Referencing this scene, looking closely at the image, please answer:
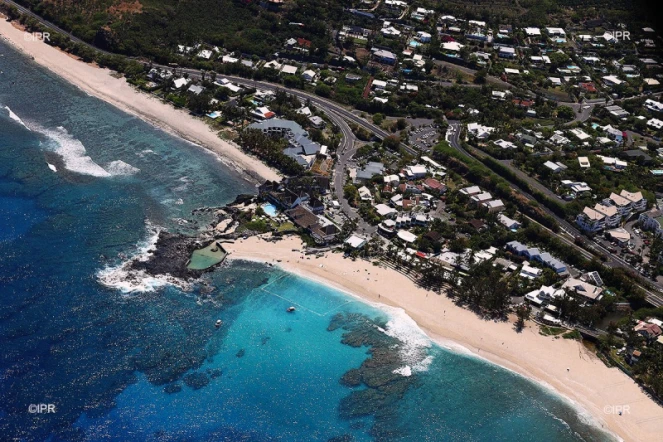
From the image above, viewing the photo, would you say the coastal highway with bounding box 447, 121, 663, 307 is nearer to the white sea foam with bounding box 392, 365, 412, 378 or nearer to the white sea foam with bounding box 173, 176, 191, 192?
the white sea foam with bounding box 392, 365, 412, 378

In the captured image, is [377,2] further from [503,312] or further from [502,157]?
[503,312]

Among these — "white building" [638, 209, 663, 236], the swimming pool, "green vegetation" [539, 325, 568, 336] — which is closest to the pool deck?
the swimming pool

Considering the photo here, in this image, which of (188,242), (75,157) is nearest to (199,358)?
(188,242)

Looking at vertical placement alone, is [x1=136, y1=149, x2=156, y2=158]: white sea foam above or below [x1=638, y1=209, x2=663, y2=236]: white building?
below

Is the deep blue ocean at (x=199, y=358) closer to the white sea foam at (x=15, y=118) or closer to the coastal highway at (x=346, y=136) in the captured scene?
the coastal highway at (x=346, y=136)

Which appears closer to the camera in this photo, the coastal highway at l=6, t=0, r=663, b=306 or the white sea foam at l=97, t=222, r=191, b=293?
the white sea foam at l=97, t=222, r=191, b=293

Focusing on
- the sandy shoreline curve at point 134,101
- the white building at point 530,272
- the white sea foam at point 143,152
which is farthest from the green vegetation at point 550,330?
the white sea foam at point 143,152

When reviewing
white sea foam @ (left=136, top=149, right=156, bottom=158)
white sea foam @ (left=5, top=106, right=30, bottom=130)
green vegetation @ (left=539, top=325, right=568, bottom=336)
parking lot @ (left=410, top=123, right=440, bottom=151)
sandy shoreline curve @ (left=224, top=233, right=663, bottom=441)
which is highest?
parking lot @ (left=410, top=123, right=440, bottom=151)
